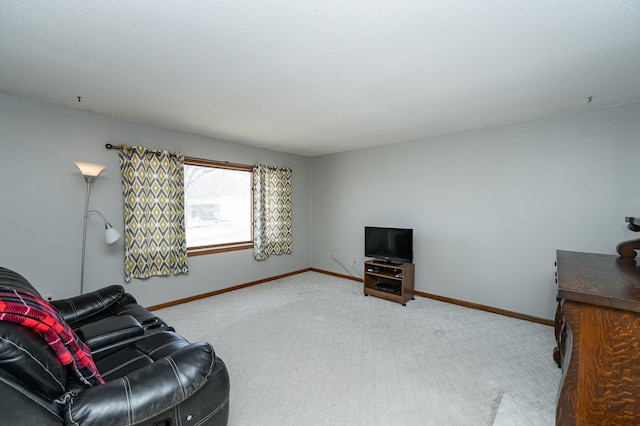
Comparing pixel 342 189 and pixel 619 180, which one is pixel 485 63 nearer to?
pixel 619 180

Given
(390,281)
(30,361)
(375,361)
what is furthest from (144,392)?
(390,281)

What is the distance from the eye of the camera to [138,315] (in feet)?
7.05

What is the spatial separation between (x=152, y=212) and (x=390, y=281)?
11.6 feet

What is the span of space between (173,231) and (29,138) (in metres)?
1.67

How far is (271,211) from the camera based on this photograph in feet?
16.5

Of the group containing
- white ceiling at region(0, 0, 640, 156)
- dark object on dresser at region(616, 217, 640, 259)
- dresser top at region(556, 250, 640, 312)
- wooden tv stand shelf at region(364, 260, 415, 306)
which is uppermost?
white ceiling at region(0, 0, 640, 156)

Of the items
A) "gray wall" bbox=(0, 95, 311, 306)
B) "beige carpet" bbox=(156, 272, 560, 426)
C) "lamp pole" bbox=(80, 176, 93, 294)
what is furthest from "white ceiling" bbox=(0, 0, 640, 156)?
"beige carpet" bbox=(156, 272, 560, 426)

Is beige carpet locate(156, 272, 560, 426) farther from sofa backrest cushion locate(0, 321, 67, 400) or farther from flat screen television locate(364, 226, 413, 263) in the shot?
sofa backrest cushion locate(0, 321, 67, 400)

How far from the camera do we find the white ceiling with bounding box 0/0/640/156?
1.48m

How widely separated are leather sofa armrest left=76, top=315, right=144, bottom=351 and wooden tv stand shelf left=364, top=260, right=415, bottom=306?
312cm

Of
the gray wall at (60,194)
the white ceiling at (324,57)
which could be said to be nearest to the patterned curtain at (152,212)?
the gray wall at (60,194)

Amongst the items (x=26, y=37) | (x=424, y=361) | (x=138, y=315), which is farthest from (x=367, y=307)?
(x=26, y=37)

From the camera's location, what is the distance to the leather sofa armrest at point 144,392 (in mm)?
1036

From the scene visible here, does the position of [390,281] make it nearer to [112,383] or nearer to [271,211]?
[271,211]
